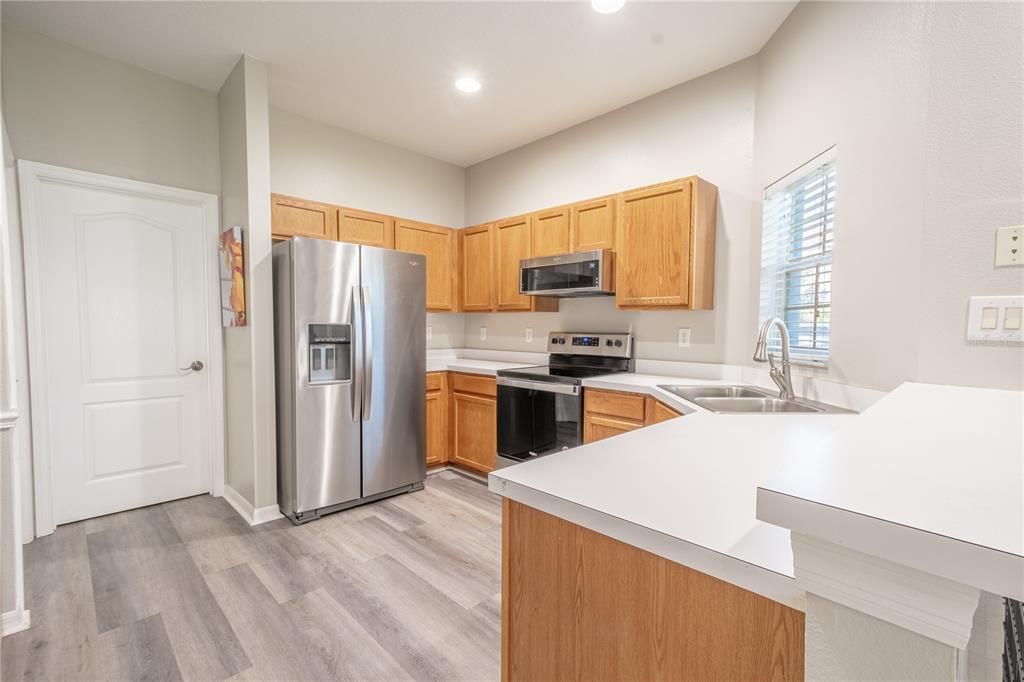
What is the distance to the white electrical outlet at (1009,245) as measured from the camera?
113cm

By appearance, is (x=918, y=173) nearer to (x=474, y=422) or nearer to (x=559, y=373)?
(x=559, y=373)

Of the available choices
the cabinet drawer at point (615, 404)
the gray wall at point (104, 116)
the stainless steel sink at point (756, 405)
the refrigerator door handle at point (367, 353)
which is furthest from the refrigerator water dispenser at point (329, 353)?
the stainless steel sink at point (756, 405)

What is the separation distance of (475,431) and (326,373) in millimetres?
1251

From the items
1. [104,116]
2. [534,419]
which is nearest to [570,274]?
[534,419]

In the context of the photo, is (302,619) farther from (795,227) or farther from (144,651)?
(795,227)

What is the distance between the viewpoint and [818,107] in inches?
78.3

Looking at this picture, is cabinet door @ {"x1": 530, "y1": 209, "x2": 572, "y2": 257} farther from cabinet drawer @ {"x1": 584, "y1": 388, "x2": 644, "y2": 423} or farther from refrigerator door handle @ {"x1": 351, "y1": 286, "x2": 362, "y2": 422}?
refrigerator door handle @ {"x1": 351, "y1": 286, "x2": 362, "y2": 422}

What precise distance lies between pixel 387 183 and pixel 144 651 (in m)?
3.43

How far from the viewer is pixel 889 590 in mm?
437

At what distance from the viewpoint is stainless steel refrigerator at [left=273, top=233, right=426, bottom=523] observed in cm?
266

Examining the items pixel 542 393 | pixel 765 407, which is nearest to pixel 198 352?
pixel 542 393

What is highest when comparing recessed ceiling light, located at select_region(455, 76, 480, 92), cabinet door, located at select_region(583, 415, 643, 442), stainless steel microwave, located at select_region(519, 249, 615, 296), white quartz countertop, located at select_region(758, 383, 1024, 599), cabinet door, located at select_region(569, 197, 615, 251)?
recessed ceiling light, located at select_region(455, 76, 480, 92)

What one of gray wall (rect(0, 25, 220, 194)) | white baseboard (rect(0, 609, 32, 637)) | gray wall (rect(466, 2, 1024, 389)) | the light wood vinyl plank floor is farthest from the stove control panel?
white baseboard (rect(0, 609, 32, 637))

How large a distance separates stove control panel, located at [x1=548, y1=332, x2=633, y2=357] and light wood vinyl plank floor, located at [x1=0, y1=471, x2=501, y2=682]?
1.41 meters
